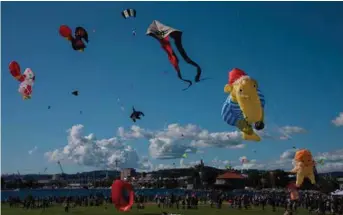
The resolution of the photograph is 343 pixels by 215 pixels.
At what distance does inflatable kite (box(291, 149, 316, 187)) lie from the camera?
25.5 metres

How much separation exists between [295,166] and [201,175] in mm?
99987

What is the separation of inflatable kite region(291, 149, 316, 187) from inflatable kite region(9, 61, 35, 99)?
14439 mm

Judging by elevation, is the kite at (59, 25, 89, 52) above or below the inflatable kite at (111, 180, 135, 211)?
above

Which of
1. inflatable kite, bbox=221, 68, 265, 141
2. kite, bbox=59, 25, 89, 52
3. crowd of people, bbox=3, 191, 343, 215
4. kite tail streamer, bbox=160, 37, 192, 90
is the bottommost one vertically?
crowd of people, bbox=3, 191, 343, 215

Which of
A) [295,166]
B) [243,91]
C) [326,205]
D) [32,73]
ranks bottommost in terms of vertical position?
[326,205]

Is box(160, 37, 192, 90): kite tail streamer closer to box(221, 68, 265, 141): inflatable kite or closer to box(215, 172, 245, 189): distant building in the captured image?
box(221, 68, 265, 141): inflatable kite

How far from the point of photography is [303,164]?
25.5 m

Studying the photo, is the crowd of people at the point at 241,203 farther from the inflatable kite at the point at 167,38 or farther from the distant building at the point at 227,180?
the distant building at the point at 227,180

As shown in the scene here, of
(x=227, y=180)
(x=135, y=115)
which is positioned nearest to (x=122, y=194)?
(x=135, y=115)

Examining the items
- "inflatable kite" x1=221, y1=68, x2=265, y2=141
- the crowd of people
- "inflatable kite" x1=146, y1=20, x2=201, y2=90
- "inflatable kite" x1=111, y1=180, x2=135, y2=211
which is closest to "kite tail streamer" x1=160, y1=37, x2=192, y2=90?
"inflatable kite" x1=146, y1=20, x2=201, y2=90

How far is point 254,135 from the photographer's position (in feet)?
68.2

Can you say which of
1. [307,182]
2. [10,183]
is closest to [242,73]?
[307,182]

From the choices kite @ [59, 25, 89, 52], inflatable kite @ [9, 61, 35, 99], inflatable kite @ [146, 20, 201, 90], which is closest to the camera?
inflatable kite @ [146, 20, 201, 90]

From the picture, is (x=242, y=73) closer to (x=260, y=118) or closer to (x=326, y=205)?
(x=260, y=118)
